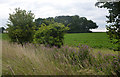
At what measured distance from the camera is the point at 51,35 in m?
7.24

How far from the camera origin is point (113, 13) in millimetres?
4055

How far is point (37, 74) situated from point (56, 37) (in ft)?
14.0

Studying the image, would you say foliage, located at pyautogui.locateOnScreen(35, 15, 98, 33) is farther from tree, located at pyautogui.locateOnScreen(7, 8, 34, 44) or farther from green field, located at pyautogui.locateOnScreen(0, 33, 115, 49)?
tree, located at pyautogui.locateOnScreen(7, 8, 34, 44)

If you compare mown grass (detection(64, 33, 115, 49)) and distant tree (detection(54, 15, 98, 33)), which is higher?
distant tree (detection(54, 15, 98, 33))

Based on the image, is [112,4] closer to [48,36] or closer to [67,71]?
[67,71]

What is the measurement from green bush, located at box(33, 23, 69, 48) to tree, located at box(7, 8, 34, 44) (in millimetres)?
2065

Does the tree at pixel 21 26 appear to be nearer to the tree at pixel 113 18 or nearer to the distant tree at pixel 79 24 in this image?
the tree at pixel 113 18

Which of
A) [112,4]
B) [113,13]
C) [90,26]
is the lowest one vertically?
[90,26]

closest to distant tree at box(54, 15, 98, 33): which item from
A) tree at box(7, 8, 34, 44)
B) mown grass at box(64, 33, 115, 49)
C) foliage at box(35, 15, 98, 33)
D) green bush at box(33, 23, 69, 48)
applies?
foliage at box(35, 15, 98, 33)

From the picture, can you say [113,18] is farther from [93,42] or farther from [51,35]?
[93,42]

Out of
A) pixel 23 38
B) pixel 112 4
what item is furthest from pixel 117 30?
pixel 23 38

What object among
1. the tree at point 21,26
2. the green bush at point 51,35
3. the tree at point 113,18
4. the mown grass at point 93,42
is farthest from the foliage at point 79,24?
the tree at point 113,18

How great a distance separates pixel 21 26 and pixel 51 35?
330 centimetres

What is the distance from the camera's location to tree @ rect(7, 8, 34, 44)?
9.11 meters
